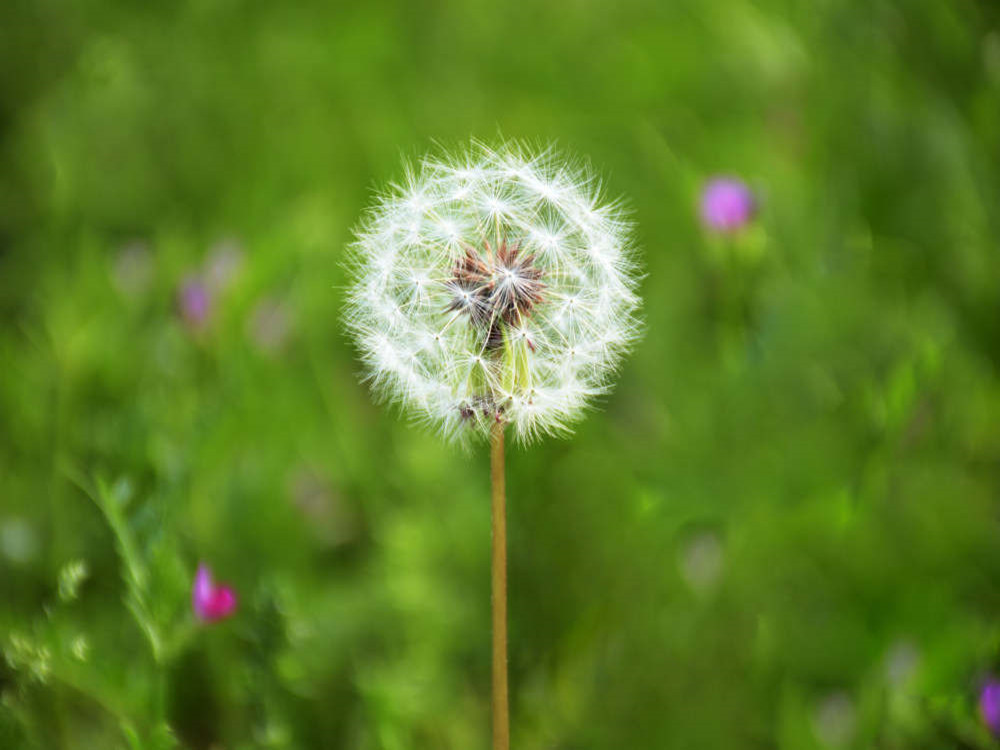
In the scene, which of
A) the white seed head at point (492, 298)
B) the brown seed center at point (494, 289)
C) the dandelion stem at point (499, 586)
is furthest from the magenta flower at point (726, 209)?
the dandelion stem at point (499, 586)

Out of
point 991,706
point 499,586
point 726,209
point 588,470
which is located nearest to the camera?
point 499,586

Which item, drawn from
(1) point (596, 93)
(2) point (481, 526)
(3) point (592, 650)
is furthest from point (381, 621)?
(1) point (596, 93)

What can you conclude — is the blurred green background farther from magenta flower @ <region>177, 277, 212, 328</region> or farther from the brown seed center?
the brown seed center

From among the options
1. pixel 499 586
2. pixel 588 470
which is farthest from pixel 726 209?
pixel 499 586

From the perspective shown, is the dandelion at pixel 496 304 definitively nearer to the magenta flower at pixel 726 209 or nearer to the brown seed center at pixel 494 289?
the brown seed center at pixel 494 289

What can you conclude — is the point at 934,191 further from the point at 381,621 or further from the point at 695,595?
the point at 381,621

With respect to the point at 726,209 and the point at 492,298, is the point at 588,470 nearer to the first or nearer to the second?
the point at 726,209

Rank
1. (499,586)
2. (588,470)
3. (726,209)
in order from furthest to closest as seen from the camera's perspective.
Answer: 1. (726,209)
2. (588,470)
3. (499,586)

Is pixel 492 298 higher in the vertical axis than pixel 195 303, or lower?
lower
